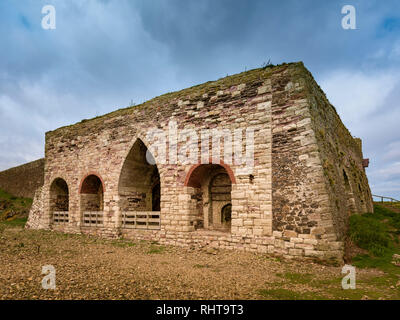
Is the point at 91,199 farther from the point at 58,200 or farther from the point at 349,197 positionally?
the point at 349,197

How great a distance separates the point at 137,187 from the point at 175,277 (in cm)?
740

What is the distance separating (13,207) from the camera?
19891 millimetres

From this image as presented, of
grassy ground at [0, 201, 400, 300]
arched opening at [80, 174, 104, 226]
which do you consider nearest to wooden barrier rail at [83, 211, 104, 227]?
arched opening at [80, 174, 104, 226]

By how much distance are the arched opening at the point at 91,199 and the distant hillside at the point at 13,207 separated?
909cm

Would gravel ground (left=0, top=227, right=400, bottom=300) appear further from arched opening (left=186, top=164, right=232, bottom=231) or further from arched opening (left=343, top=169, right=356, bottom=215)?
arched opening (left=343, top=169, right=356, bottom=215)

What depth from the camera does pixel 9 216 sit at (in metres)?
18.9

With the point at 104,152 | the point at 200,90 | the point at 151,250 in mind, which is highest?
the point at 200,90

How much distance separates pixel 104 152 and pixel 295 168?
343 inches

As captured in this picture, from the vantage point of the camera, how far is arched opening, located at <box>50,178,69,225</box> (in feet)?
48.3

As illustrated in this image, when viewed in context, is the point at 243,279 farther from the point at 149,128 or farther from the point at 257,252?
the point at 149,128

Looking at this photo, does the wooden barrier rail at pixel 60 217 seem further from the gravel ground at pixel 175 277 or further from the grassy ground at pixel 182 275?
the gravel ground at pixel 175 277

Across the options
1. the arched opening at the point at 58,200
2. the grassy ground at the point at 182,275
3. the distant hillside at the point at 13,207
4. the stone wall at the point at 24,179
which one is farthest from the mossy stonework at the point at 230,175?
the stone wall at the point at 24,179

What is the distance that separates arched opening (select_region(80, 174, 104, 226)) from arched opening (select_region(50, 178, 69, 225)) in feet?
6.59
